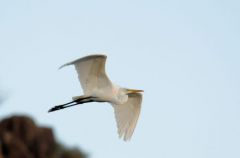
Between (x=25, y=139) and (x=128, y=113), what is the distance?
1767 cm

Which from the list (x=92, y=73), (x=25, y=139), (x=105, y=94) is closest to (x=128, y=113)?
(x=105, y=94)

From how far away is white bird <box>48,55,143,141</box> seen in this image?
2042cm

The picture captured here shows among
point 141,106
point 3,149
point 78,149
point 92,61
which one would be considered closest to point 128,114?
point 141,106

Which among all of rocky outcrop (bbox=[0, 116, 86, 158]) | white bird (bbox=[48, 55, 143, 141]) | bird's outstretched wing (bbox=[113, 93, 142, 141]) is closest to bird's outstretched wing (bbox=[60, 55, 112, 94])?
white bird (bbox=[48, 55, 143, 141])

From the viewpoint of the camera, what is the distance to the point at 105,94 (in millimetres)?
21109

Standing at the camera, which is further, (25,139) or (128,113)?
(25,139)

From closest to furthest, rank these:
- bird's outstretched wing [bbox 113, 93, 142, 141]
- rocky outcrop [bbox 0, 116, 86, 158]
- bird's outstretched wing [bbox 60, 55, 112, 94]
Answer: bird's outstretched wing [bbox 60, 55, 112, 94] → bird's outstretched wing [bbox 113, 93, 142, 141] → rocky outcrop [bbox 0, 116, 86, 158]

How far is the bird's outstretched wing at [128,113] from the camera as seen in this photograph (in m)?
21.7

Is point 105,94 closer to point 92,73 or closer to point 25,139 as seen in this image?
point 92,73

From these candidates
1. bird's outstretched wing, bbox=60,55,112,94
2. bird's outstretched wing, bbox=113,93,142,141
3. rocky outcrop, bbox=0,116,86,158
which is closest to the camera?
bird's outstretched wing, bbox=60,55,112,94

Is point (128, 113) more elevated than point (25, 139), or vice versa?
point (128, 113)

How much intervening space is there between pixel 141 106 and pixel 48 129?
18509 mm

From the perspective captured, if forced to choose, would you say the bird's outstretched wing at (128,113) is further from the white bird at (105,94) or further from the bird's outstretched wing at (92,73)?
the bird's outstretched wing at (92,73)

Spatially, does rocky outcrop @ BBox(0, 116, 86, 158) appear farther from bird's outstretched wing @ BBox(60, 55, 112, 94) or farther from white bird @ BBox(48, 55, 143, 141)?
bird's outstretched wing @ BBox(60, 55, 112, 94)
